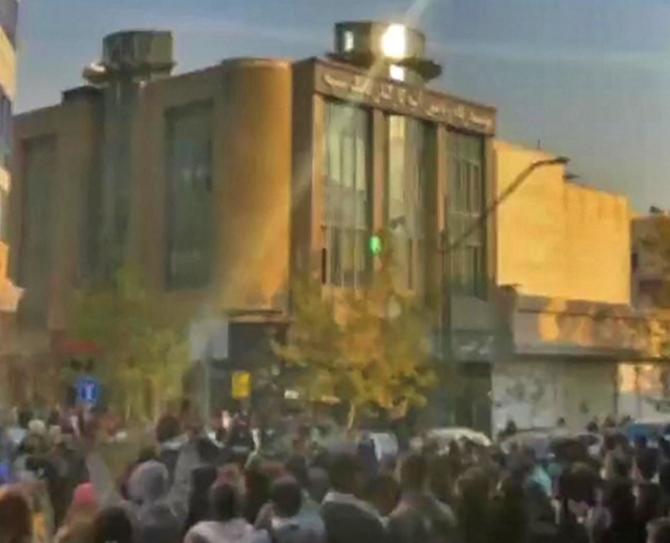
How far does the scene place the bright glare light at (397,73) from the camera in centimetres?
184

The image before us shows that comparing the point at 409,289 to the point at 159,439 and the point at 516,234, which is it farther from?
the point at 159,439

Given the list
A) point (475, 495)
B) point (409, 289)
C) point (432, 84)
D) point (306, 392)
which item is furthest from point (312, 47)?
point (475, 495)

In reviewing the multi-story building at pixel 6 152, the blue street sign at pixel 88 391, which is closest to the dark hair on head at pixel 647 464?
the blue street sign at pixel 88 391

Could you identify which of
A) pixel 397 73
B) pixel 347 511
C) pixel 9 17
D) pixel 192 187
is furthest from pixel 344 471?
pixel 9 17

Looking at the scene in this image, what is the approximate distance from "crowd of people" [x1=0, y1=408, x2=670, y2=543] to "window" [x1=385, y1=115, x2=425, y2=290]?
0.30m

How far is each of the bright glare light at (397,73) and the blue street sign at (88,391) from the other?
0.69 metres

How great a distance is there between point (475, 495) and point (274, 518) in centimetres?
38

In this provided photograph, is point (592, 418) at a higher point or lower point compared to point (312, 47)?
lower

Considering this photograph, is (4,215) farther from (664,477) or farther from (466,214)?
(664,477)

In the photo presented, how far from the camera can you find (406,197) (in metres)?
1.83

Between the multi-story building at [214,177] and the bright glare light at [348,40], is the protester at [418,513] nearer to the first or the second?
the multi-story building at [214,177]

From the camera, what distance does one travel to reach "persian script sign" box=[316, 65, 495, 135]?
1.77 metres

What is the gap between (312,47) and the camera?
6.19 feet

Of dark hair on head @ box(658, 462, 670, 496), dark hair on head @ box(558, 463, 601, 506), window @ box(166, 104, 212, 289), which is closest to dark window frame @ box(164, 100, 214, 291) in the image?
window @ box(166, 104, 212, 289)
